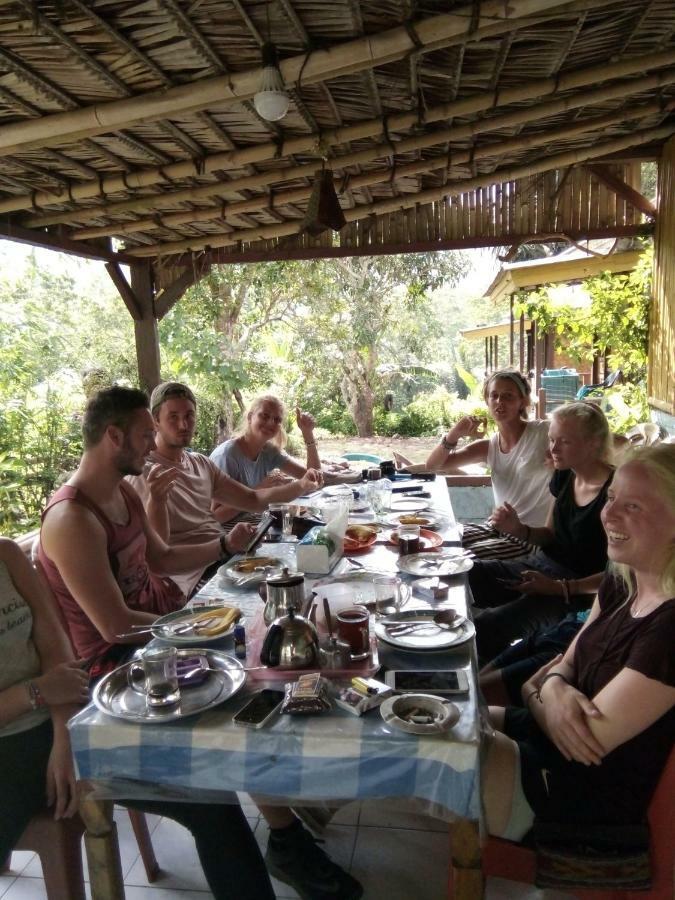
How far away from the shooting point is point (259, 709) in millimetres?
1333

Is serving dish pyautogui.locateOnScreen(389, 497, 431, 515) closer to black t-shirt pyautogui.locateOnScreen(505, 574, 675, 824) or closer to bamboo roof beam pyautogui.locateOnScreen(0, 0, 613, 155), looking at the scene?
black t-shirt pyautogui.locateOnScreen(505, 574, 675, 824)

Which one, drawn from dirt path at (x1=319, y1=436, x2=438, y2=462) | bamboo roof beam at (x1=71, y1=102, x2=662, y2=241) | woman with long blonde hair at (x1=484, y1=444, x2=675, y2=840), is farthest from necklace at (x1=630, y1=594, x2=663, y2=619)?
dirt path at (x1=319, y1=436, x2=438, y2=462)

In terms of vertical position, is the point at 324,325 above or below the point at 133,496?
above

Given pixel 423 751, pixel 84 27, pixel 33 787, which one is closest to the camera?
pixel 423 751

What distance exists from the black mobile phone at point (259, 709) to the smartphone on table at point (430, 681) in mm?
260

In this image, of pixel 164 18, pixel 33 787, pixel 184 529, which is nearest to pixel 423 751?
pixel 33 787

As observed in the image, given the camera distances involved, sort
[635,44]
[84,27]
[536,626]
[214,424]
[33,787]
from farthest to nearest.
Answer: [214,424]
[635,44]
[536,626]
[84,27]
[33,787]

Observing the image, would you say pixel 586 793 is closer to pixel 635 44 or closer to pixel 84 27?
pixel 84 27

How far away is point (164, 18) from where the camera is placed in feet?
7.25

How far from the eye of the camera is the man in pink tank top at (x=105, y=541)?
6.21 ft

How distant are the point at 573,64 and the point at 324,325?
10330 millimetres

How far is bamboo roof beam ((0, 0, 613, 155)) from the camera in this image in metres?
2.31

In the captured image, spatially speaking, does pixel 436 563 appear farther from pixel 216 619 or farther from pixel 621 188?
pixel 621 188

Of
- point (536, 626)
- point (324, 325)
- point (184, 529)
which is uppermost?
point (324, 325)
